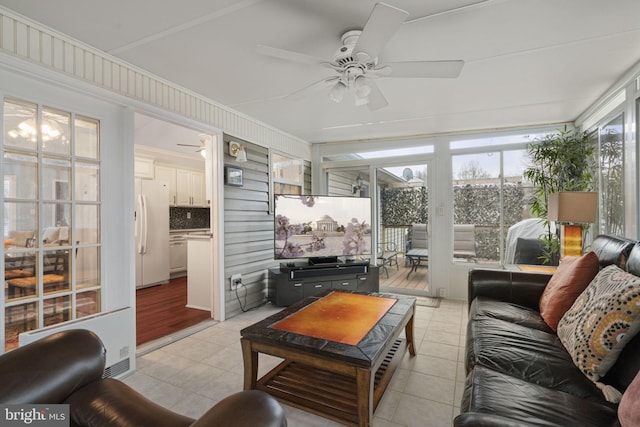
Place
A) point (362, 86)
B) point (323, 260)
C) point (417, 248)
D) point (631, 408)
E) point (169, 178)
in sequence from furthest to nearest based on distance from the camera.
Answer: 1. point (169, 178)
2. point (417, 248)
3. point (323, 260)
4. point (362, 86)
5. point (631, 408)

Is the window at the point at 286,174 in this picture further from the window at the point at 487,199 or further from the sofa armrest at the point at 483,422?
the sofa armrest at the point at 483,422

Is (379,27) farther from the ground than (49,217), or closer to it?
farther from the ground

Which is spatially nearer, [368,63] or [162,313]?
[368,63]

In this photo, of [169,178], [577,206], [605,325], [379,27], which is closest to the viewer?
[605,325]

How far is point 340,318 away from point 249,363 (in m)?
0.65

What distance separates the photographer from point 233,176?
3.59 meters

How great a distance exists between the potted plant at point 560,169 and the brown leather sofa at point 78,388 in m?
3.91

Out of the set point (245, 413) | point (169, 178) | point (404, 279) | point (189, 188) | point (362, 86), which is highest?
point (362, 86)

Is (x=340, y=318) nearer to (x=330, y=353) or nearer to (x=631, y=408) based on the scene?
(x=330, y=353)

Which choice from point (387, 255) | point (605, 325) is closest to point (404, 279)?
point (387, 255)

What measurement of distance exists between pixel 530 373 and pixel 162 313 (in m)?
3.78

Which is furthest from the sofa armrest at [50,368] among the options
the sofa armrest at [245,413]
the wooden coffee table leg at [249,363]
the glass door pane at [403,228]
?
the glass door pane at [403,228]

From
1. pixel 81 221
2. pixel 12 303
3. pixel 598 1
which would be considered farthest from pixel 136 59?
pixel 598 1

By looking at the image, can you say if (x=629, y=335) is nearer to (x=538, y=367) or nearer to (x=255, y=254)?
(x=538, y=367)
